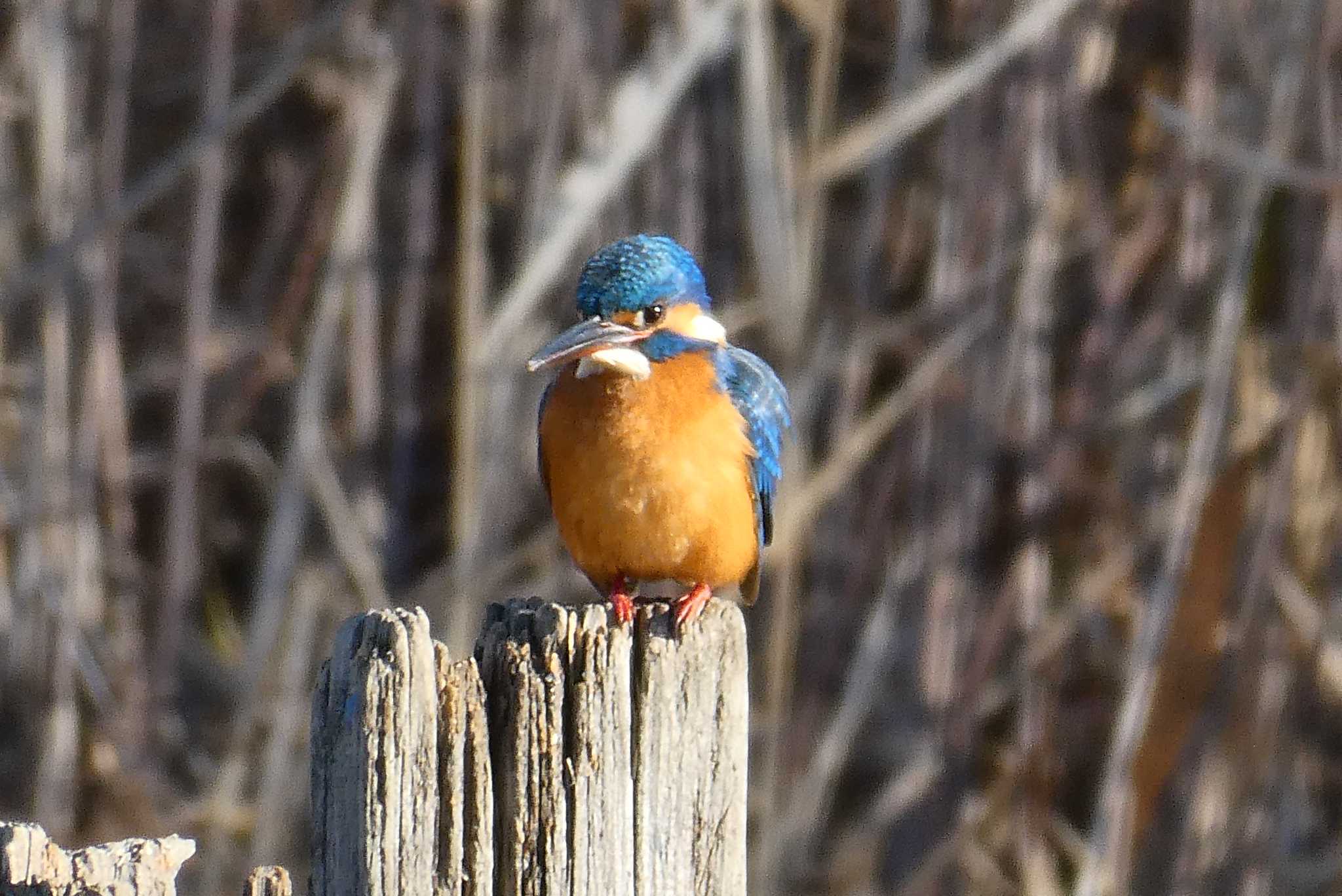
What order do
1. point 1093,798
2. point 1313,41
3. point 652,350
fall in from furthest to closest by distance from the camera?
point 1093,798 < point 1313,41 < point 652,350

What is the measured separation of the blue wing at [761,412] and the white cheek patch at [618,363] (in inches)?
8.4

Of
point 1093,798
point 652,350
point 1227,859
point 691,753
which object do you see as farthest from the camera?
point 1093,798

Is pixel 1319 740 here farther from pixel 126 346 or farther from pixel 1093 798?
pixel 126 346

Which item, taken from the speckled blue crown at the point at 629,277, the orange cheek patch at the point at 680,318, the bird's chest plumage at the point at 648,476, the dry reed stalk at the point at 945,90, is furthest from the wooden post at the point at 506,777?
the dry reed stalk at the point at 945,90

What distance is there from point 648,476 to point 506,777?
54.0 inches

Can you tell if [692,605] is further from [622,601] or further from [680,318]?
[680,318]

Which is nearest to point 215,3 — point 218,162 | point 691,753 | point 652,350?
point 218,162

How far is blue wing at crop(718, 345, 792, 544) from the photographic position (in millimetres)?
3453

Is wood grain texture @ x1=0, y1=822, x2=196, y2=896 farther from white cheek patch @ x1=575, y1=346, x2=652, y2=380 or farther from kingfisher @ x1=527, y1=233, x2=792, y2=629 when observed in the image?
white cheek patch @ x1=575, y1=346, x2=652, y2=380

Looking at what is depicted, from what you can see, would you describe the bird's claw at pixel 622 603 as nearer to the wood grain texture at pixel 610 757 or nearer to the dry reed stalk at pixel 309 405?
the wood grain texture at pixel 610 757

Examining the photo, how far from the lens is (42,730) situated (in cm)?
481

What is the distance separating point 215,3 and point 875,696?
272 cm

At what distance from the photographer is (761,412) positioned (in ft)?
11.5

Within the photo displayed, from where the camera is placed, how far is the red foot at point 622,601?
2.49 metres
